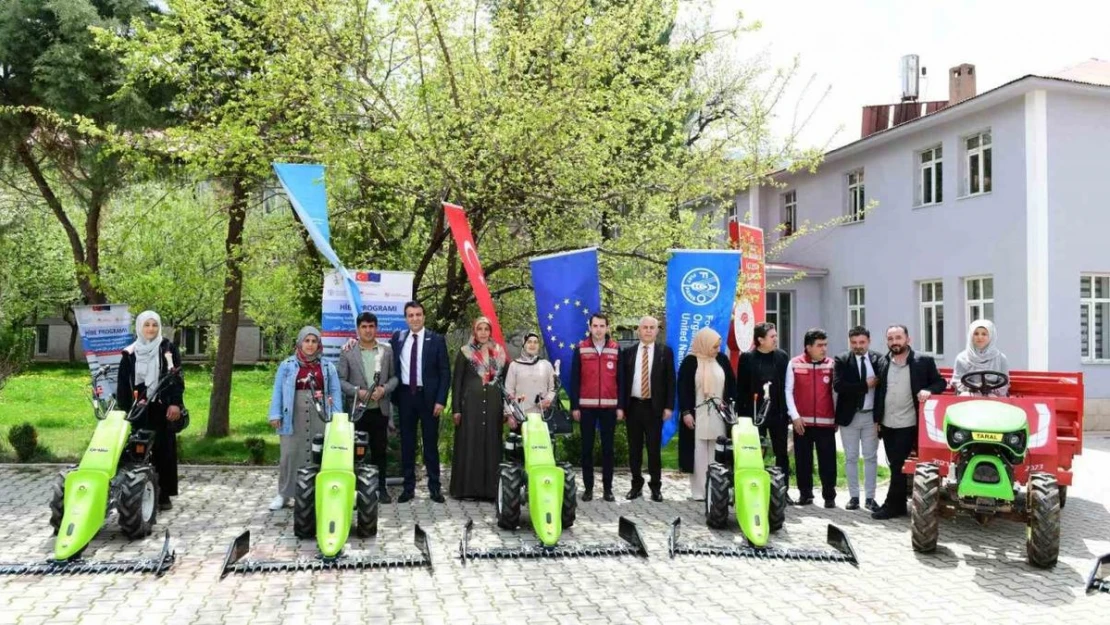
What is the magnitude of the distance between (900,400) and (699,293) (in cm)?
256

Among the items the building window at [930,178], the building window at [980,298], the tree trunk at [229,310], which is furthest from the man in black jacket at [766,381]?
the building window at [930,178]

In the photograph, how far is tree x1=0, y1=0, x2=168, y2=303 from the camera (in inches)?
419

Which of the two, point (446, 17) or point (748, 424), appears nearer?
point (748, 424)

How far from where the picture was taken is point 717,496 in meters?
7.25

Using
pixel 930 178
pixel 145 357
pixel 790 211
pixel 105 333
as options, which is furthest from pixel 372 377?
pixel 790 211

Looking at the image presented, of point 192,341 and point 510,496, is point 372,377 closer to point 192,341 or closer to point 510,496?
point 510,496

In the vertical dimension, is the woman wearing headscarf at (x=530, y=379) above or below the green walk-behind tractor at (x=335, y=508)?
above

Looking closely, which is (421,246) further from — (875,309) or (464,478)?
(875,309)

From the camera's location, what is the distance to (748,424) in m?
7.21

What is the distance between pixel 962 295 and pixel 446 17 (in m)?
12.3

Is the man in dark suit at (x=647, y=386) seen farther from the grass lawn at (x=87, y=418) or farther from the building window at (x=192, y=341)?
the building window at (x=192, y=341)

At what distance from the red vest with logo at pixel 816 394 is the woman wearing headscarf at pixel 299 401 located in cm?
417

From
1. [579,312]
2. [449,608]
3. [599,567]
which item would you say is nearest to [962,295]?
[579,312]

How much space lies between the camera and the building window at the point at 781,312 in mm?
22828
